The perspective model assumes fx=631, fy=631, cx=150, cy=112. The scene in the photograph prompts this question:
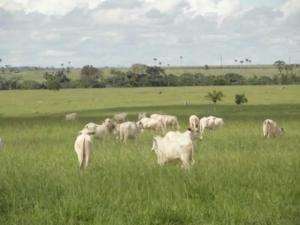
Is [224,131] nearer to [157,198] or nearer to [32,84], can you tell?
[157,198]

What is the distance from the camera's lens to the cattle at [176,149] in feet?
48.4

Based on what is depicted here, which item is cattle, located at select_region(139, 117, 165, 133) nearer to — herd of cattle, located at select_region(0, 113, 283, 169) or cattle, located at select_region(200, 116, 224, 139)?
herd of cattle, located at select_region(0, 113, 283, 169)

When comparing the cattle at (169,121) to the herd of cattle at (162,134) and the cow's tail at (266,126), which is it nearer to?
the herd of cattle at (162,134)

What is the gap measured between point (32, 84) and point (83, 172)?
108498 mm

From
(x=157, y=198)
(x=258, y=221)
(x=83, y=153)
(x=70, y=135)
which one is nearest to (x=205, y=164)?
(x=83, y=153)

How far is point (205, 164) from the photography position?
16.0 meters

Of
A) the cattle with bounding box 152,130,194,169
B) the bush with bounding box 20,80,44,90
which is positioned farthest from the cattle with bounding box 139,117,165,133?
the bush with bounding box 20,80,44,90

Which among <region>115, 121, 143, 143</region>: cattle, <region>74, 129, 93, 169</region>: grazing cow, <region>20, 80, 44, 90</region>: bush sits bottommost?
<region>20, 80, 44, 90</region>: bush

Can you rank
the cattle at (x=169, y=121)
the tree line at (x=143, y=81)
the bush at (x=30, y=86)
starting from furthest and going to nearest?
1. the tree line at (x=143, y=81)
2. the bush at (x=30, y=86)
3. the cattle at (x=169, y=121)

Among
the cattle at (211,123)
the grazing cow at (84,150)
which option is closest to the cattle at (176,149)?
the grazing cow at (84,150)

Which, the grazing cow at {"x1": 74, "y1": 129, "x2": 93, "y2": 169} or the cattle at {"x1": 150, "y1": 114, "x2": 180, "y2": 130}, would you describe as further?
the cattle at {"x1": 150, "y1": 114, "x2": 180, "y2": 130}

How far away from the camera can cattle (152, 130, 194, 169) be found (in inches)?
581

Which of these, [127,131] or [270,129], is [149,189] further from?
[270,129]

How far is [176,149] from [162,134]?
14.5 meters
